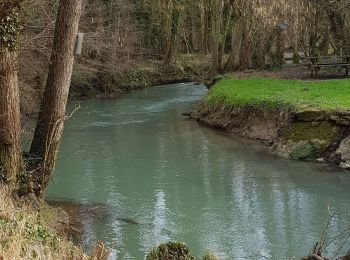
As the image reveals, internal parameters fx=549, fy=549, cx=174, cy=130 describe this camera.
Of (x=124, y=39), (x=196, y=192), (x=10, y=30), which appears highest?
(x=124, y=39)

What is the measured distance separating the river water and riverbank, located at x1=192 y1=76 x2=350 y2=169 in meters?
0.60

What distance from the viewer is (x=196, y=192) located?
1293cm

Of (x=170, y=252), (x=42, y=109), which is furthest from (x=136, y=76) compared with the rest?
(x=170, y=252)

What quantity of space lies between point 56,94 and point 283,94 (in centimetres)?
1102

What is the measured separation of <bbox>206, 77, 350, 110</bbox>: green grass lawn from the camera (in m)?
17.3

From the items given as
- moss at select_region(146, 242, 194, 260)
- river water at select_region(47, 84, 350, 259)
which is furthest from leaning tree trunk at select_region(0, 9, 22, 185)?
moss at select_region(146, 242, 194, 260)

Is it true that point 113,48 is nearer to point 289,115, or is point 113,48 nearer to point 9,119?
point 289,115

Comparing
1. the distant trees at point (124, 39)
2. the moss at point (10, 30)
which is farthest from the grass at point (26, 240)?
the moss at point (10, 30)

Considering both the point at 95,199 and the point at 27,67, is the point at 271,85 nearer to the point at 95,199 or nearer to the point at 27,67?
the point at 27,67

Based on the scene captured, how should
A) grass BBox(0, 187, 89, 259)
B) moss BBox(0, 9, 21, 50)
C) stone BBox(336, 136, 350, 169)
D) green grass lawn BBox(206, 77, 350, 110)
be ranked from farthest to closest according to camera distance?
1. green grass lawn BBox(206, 77, 350, 110)
2. stone BBox(336, 136, 350, 169)
3. moss BBox(0, 9, 21, 50)
4. grass BBox(0, 187, 89, 259)

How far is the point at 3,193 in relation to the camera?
8.57 metres

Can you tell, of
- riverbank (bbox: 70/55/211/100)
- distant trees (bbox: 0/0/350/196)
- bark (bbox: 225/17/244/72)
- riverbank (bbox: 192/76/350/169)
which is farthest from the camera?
riverbank (bbox: 70/55/211/100)

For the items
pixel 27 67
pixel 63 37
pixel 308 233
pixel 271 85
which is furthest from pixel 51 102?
pixel 271 85

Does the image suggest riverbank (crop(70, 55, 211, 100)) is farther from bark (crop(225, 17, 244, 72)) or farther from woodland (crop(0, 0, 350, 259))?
bark (crop(225, 17, 244, 72))
